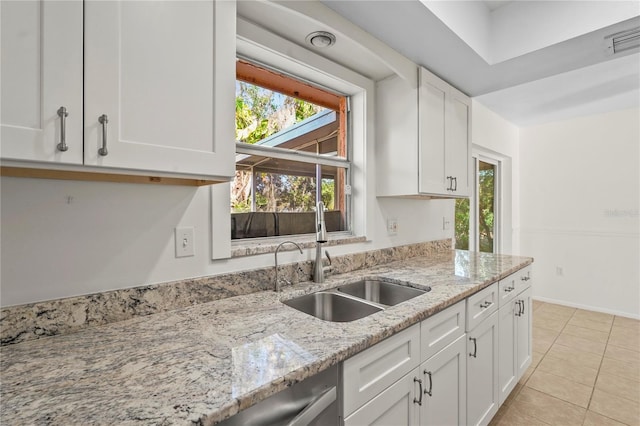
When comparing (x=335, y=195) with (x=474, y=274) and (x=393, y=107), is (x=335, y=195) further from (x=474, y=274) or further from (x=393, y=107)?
(x=474, y=274)

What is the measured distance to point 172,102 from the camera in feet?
3.08

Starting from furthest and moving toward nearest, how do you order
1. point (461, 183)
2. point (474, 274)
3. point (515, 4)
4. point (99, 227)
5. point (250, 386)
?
point (461, 183)
point (515, 4)
point (474, 274)
point (99, 227)
point (250, 386)

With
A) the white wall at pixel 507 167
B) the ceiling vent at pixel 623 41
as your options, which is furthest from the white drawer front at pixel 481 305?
the white wall at pixel 507 167

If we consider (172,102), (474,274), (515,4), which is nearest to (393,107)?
(515,4)

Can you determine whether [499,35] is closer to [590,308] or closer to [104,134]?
[104,134]

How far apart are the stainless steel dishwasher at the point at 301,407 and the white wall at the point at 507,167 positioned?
3.40 m

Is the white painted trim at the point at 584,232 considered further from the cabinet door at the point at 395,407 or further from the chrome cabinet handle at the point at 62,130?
the chrome cabinet handle at the point at 62,130

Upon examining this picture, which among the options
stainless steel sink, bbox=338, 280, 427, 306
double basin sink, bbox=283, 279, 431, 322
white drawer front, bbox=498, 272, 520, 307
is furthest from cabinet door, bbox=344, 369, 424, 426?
white drawer front, bbox=498, 272, 520, 307

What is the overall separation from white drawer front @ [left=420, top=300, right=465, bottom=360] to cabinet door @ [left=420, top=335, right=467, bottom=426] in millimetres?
33

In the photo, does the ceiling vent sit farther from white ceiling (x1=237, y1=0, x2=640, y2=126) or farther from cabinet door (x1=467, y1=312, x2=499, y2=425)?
cabinet door (x1=467, y1=312, x2=499, y2=425)

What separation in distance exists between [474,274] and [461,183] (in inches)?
34.5

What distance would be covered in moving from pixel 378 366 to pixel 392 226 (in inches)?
53.5

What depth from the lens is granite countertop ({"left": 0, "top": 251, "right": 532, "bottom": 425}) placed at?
63 centimetres

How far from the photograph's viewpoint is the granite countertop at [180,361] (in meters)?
0.63
